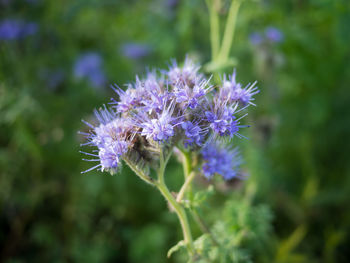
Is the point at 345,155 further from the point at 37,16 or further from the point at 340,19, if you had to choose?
the point at 37,16

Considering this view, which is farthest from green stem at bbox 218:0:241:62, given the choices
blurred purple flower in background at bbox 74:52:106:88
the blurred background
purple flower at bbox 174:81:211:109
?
blurred purple flower in background at bbox 74:52:106:88

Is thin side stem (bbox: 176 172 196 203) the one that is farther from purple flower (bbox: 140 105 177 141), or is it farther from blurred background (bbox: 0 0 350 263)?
blurred background (bbox: 0 0 350 263)

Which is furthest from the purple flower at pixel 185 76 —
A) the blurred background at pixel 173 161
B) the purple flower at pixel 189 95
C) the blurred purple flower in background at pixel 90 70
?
the blurred purple flower in background at pixel 90 70

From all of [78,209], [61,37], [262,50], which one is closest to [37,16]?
[61,37]

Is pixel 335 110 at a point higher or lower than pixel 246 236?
higher

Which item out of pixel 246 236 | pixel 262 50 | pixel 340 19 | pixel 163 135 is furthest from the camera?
pixel 262 50

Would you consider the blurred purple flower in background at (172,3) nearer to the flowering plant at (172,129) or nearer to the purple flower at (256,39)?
the purple flower at (256,39)
